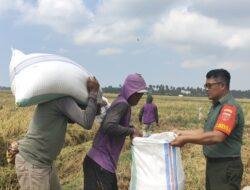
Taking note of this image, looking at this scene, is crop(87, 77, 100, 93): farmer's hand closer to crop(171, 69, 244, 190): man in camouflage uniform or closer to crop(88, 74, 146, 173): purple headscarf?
crop(88, 74, 146, 173): purple headscarf

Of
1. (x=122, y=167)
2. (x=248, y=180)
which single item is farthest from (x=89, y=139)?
(x=248, y=180)

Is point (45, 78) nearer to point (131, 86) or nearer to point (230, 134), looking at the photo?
point (131, 86)

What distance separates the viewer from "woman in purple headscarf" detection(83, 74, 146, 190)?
5086 mm

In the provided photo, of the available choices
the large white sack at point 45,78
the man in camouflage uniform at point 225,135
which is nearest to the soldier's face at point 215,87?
the man in camouflage uniform at point 225,135

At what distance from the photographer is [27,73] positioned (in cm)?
492

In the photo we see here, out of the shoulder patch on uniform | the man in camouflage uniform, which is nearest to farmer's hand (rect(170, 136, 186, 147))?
the man in camouflage uniform

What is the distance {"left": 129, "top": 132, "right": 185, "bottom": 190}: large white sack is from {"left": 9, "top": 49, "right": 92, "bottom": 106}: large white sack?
713 mm

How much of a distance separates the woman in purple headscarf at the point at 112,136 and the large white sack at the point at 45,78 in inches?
12.5

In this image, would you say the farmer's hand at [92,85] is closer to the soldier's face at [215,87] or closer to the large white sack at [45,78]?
the large white sack at [45,78]

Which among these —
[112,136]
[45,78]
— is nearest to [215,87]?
[112,136]

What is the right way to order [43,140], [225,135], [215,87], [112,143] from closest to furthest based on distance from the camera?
[225,135] → [43,140] → [215,87] → [112,143]

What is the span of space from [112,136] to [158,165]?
538 millimetres

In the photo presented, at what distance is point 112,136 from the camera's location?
5.18m

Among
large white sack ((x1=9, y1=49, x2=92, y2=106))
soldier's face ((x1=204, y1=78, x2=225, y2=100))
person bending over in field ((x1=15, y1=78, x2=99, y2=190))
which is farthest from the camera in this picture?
soldier's face ((x1=204, y1=78, x2=225, y2=100))
